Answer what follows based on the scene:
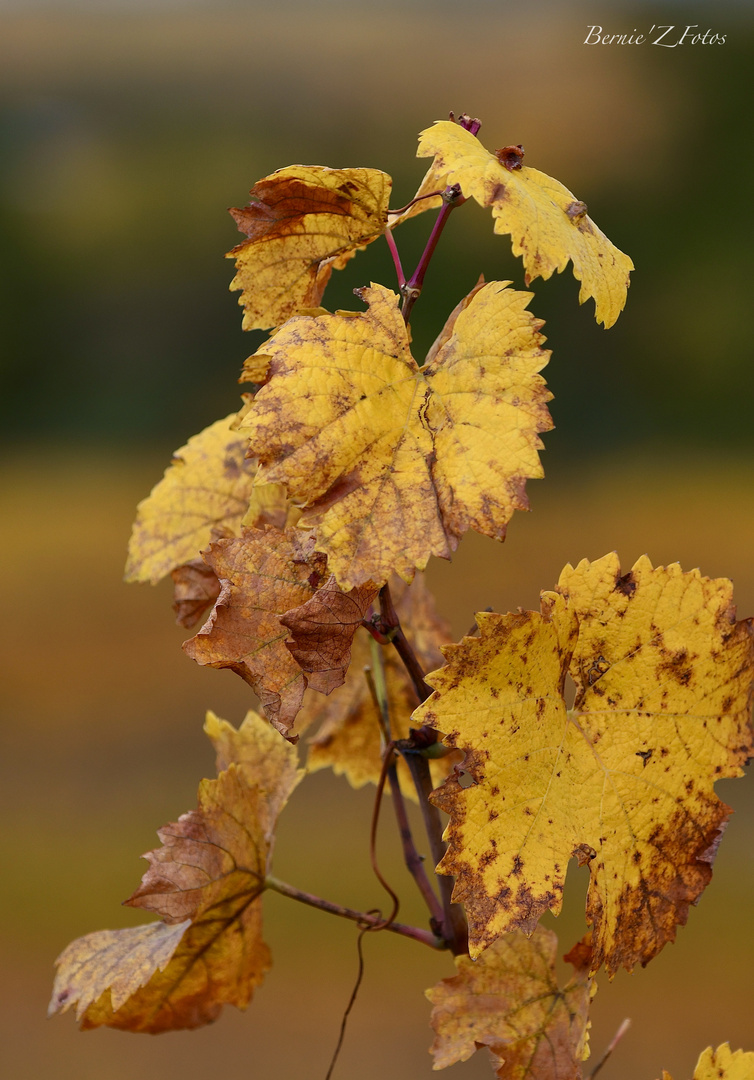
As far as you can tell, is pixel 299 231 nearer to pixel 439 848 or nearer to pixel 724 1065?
pixel 439 848

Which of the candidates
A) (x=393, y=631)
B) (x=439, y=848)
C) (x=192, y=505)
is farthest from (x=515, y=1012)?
(x=192, y=505)

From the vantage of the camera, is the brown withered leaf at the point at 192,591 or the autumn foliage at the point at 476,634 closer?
the autumn foliage at the point at 476,634

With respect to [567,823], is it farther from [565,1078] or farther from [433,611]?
[433,611]

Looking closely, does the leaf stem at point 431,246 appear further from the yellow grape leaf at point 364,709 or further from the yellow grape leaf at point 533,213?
the yellow grape leaf at point 364,709

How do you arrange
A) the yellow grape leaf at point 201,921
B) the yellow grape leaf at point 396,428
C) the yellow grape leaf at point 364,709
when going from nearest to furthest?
the yellow grape leaf at point 396,428
the yellow grape leaf at point 201,921
the yellow grape leaf at point 364,709

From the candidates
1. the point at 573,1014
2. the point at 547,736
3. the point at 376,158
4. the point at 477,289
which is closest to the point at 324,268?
the point at 477,289

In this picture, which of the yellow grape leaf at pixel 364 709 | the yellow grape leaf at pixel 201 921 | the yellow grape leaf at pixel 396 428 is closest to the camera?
the yellow grape leaf at pixel 396 428

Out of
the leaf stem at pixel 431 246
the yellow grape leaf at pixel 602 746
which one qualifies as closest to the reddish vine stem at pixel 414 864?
the yellow grape leaf at pixel 602 746

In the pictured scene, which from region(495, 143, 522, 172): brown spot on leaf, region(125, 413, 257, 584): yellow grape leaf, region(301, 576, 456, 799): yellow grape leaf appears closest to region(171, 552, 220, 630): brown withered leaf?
region(125, 413, 257, 584): yellow grape leaf
